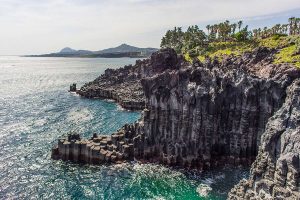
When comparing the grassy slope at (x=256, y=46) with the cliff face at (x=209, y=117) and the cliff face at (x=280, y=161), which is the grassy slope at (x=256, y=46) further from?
the cliff face at (x=280, y=161)

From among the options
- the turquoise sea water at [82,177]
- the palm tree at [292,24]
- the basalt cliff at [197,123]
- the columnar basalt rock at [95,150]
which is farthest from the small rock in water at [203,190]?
the palm tree at [292,24]

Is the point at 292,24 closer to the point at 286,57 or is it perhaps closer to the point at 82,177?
the point at 286,57

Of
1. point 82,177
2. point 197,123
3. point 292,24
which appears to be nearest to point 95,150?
point 82,177

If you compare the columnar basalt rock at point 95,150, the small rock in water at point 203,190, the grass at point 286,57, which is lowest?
the small rock in water at point 203,190

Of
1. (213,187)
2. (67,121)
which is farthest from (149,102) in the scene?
(67,121)

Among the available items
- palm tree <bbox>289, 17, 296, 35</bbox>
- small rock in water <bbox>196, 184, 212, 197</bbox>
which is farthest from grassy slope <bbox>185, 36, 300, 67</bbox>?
small rock in water <bbox>196, 184, 212, 197</bbox>

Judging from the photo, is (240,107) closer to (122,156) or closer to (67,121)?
(122,156)

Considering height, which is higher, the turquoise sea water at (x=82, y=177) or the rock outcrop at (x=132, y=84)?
the rock outcrop at (x=132, y=84)

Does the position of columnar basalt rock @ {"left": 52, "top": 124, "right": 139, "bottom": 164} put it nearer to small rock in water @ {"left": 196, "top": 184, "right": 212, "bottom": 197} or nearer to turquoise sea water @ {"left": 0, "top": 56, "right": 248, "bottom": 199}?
turquoise sea water @ {"left": 0, "top": 56, "right": 248, "bottom": 199}
